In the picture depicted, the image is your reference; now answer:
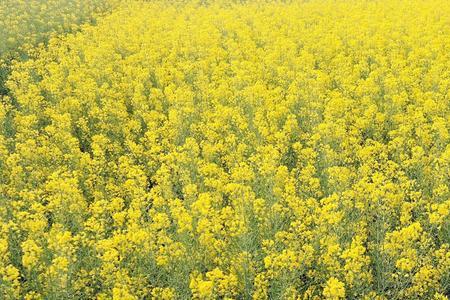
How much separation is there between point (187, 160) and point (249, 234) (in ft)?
6.67

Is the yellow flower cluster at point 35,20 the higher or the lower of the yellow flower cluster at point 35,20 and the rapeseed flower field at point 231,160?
the higher

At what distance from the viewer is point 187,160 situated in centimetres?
725

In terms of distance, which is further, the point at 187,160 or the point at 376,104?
the point at 376,104

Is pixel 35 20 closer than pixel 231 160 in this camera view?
No

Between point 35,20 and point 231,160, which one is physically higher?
point 35,20

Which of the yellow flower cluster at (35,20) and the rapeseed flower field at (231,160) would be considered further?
the yellow flower cluster at (35,20)

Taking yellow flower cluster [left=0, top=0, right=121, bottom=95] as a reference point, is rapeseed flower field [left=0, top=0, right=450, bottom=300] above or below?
below

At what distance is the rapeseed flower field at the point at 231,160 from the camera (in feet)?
17.3

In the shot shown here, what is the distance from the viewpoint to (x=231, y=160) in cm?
749

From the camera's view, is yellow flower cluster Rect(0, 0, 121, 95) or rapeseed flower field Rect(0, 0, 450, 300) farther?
yellow flower cluster Rect(0, 0, 121, 95)

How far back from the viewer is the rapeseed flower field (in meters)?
5.28

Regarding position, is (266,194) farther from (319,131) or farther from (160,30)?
(160,30)

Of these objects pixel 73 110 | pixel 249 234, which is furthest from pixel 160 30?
pixel 249 234

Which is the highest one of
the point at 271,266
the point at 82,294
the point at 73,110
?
the point at 73,110
